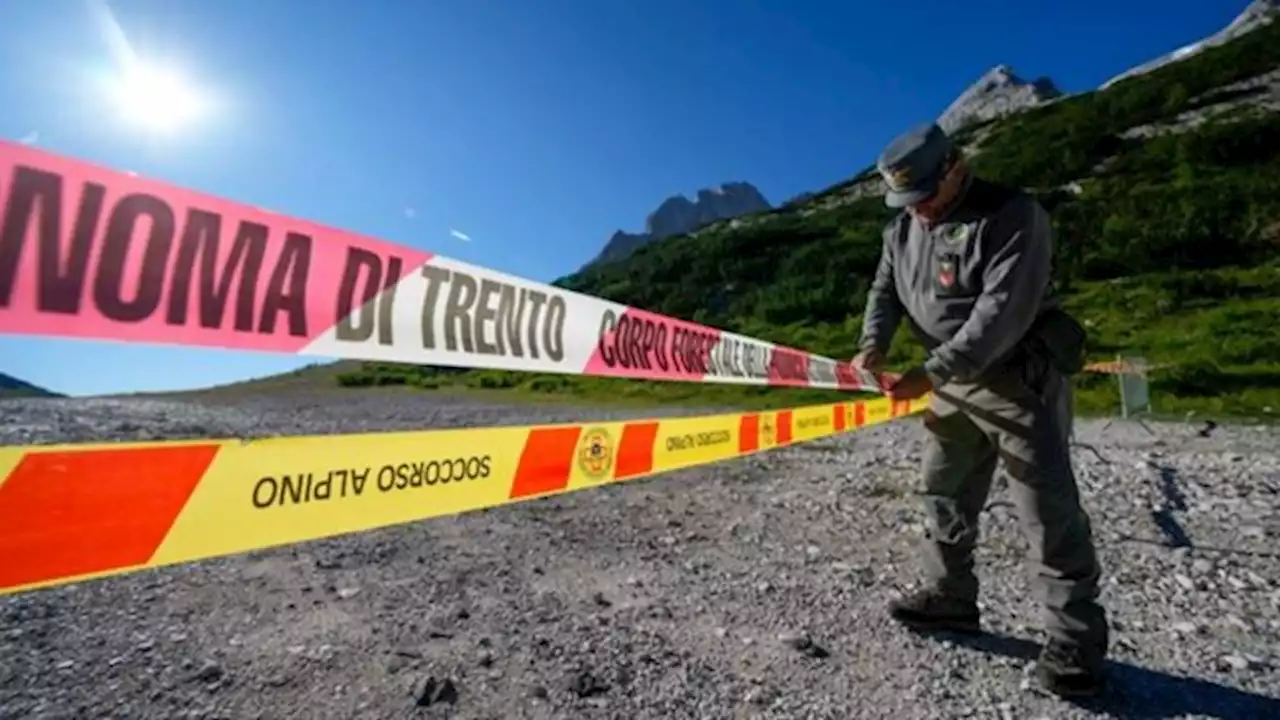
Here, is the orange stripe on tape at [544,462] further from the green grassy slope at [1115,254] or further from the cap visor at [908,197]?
the green grassy slope at [1115,254]

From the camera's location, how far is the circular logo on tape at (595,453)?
3367 millimetres

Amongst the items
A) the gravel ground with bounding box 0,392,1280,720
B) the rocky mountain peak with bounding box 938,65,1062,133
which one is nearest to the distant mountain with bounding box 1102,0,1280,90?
the rocky mountain peak with bounding box 938,65,1062,133

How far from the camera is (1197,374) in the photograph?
1647 cm

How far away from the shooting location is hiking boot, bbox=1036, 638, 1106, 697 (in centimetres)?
317

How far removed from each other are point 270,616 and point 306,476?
2.27 meters

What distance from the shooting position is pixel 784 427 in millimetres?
5465

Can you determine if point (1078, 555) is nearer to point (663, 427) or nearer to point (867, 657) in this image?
point (867, 657)

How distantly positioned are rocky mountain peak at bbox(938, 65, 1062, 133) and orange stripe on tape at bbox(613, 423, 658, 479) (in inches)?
4256

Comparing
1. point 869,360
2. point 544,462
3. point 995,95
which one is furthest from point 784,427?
point 995,95

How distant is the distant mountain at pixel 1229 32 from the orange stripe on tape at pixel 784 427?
8929cm

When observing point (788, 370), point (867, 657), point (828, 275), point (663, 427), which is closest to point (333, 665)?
point (663, 427)

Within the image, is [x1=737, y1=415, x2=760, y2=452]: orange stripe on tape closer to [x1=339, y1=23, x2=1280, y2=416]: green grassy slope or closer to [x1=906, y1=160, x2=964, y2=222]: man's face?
[x1=906, y1=160, x2=964, y2=222]: man's face

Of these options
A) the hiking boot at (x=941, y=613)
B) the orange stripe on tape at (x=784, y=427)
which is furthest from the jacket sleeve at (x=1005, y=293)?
the orange stripe on tape at (x=784, y=427)

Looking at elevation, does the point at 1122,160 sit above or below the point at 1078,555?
above
